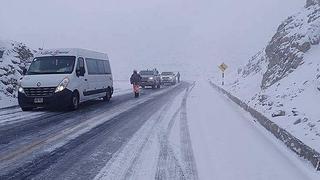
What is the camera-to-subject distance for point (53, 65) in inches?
678

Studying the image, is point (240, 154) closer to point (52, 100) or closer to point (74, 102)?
point (52, 100)

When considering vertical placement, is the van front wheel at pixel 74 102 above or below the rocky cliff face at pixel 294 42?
below

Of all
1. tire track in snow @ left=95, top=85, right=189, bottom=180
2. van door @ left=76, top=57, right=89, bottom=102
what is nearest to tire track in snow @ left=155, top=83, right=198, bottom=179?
tire track in snow @ left=95, top=85, right=189, bottom=180

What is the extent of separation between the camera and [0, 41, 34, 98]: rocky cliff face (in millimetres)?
21875

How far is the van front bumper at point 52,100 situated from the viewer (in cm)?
1592

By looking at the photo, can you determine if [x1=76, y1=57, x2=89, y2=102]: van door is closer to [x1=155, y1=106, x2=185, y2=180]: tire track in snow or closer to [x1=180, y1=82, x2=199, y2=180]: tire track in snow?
[x1=180, y1=82, x2=199, y2=180]: tire track in snow

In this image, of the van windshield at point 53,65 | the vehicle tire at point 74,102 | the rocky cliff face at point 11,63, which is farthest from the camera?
the rocky cliff face at point 11,63

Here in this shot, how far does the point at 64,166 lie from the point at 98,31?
129912 mm

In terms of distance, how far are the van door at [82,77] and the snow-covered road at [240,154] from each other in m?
6.06

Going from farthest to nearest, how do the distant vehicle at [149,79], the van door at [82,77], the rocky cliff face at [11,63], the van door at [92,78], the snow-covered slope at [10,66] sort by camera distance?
the distant vehicle at [149,79], the rocky cliff face at [11,63], the snow-covered slope at [10,66], the van door at [92,78], the van door at [82,77]

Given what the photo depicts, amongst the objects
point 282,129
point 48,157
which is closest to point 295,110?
point 282,129

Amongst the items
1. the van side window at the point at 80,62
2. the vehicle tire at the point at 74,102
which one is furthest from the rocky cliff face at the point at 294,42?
the vehicle tire at the point at 74,102

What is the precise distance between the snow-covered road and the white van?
565 cm

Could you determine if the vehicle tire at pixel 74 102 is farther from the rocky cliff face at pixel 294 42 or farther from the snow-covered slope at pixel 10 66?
the rocky cliff face at pixel 294 42
